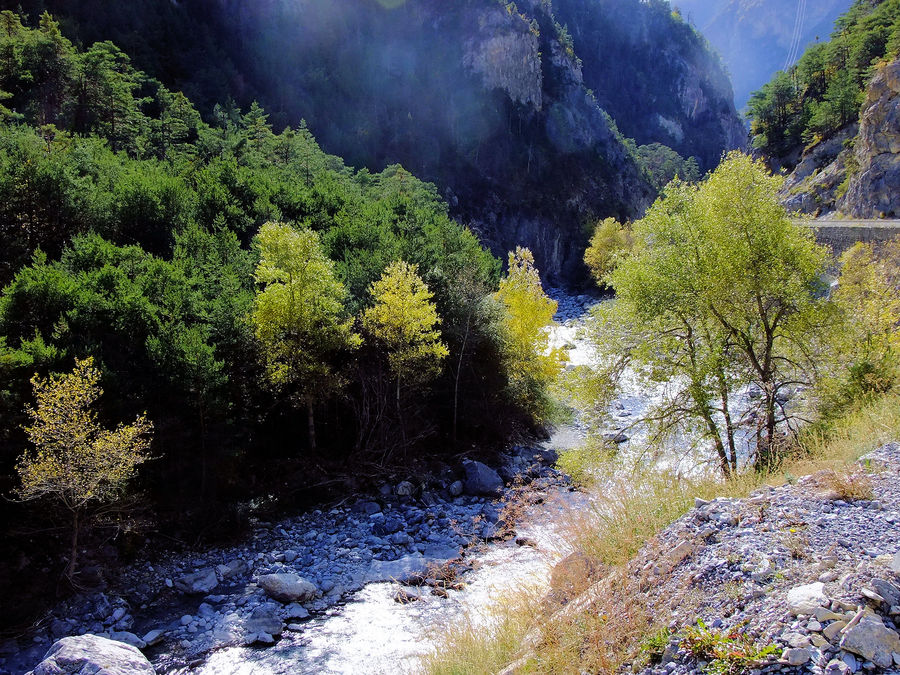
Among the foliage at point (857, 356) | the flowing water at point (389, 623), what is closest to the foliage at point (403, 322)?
the flowing water at point (389, 623)

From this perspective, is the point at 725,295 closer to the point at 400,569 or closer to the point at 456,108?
the point at 400,569

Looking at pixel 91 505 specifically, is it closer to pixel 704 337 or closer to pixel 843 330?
pixel 704 337

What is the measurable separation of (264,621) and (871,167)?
4657cm

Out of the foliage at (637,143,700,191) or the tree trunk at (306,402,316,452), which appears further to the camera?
the foliage at (637,143,700,191)

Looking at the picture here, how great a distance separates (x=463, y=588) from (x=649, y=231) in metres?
9.87

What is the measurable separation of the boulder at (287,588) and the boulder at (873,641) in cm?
1119

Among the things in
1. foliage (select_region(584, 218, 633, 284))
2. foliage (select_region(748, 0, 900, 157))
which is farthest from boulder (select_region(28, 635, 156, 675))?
foliage (select_region(748, 0, 900, 157))

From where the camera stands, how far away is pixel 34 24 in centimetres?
5212

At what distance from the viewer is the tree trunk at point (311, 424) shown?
1680cm

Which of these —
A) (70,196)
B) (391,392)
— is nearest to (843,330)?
(391,392)

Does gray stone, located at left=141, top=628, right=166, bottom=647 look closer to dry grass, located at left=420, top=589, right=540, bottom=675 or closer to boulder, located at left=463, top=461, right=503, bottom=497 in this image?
dry grass, located at left=420, top=589, right=540, bottom=675

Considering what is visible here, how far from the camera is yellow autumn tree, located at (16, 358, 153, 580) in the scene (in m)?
10.1

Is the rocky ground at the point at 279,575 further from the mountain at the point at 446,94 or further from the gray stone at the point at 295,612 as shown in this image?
the mountain at the point at 446,94

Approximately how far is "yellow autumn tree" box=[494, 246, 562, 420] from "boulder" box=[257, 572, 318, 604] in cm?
1250
